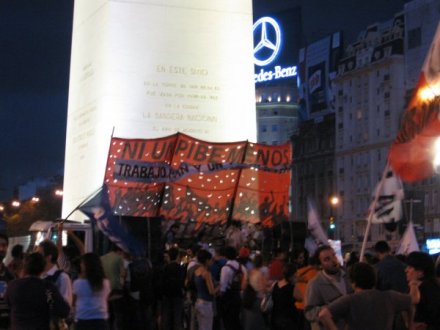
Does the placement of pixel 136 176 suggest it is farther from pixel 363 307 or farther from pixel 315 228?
pixel 363 307

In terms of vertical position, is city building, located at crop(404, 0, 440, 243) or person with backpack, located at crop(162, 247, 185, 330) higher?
city building, located at crop(404, 0, 440, 243)

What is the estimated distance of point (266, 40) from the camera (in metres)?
112

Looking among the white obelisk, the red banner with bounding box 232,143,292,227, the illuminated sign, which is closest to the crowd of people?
the red banner with bounding box 232,143,292,227

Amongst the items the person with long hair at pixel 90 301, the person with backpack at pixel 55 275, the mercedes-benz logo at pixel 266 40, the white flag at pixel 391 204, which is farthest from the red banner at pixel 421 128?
the mercedes-benz logo at pixel 266 40

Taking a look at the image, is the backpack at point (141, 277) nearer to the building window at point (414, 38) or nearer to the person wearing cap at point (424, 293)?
the person wearing cap at point (424, 293)

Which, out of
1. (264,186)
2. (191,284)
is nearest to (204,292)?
(191,284)

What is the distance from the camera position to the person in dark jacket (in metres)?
8.92

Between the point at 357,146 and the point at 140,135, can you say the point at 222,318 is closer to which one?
the point at 140,135

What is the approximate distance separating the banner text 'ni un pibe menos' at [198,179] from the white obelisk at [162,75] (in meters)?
9.47

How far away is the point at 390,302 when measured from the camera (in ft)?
25.4

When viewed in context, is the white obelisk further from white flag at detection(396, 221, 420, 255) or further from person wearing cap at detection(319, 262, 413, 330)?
person wearing cap at detection(319, 262, 413, 330)

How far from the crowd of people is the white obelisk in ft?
31.9

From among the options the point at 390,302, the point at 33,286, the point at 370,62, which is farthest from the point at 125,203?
the point at 370,62

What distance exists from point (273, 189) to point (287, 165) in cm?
57
